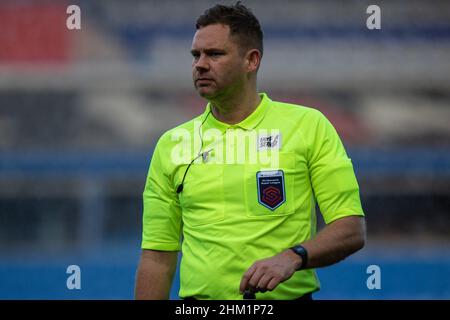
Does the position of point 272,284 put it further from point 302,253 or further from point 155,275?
point 155,275

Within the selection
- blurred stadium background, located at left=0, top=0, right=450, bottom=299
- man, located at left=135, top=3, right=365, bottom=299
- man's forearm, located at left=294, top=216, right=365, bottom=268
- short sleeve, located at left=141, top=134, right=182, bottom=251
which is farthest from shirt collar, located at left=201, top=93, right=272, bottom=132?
blurred stadium background, located at left=0, top=0, right=450, bottom=299

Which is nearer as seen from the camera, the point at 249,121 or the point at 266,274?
the point at 266,274

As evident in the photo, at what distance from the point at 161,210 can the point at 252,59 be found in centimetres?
42

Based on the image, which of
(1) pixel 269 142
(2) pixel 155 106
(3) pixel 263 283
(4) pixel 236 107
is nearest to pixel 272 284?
(3) pixel 263 283

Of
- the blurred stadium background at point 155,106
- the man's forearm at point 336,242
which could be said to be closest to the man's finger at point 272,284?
the man's forearm at point 336,242

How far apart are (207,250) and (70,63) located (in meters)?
6.39

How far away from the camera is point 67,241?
769cm

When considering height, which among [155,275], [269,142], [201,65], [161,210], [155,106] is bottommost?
[155,275]

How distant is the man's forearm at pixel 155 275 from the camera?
204 centimetres

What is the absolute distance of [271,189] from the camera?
6.44 feet

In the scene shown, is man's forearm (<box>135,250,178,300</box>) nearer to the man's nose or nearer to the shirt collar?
the shirt collar

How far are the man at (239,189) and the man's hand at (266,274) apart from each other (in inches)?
1.4

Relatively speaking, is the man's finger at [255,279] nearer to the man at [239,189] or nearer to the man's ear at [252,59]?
the man at [239,189]
